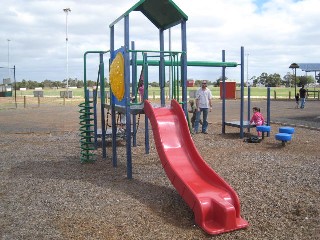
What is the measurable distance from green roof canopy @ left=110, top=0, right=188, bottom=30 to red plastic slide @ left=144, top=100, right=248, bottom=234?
6.27 feet

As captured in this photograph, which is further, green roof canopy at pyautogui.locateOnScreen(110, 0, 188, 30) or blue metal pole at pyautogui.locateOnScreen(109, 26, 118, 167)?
blue metal pole at pyautogui.locateOnScreen(109, 26, 118, 167)

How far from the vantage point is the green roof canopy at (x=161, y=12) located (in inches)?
293

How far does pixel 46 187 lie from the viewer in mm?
6547

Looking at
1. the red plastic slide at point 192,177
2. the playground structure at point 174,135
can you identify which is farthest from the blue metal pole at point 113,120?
the red plastic slide at point 192,177

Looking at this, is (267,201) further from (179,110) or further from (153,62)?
(153,62)

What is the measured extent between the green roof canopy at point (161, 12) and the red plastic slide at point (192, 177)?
1910 mm

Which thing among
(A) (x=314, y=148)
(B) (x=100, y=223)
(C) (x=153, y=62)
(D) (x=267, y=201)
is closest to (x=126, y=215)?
(B) (x=100, y=223)

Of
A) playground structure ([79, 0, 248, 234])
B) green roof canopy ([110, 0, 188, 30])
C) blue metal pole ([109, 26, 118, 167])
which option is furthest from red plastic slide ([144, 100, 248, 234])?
green roof canopy ([110, 0, 188, 30])

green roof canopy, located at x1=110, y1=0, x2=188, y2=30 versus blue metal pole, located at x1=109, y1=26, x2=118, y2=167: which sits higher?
green roof canopy, located at x1=110, y1=0, x2=188, y2=30

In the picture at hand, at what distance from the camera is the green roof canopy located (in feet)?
24.5

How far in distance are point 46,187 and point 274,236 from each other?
391 centimetres

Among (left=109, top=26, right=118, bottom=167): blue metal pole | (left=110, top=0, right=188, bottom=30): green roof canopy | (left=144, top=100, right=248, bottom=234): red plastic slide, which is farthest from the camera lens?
(left=109, top=26, right=118, bottom=167): blue metal pole

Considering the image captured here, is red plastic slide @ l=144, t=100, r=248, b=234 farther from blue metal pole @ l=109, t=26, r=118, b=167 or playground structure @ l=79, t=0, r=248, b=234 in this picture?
blue metal pole @ l=109, t=26, r=118, b=167

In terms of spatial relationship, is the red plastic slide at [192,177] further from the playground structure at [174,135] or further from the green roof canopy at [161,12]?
the green roof canopy at [161,12]
